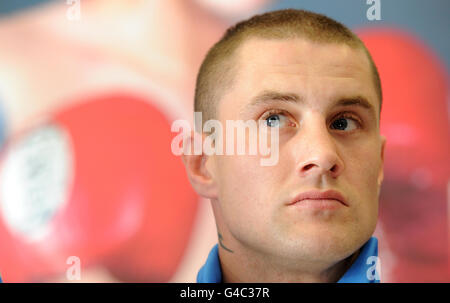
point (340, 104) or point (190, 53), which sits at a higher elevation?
point (190, 53)

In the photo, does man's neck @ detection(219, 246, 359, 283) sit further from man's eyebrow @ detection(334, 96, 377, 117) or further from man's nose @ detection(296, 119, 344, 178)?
man's eyebrow @ detection(334, 96, 377, 117)

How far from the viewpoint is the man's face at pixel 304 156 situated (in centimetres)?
138

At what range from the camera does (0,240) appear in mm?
2223

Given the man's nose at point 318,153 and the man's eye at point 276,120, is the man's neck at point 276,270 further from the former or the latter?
the man's eye at point 276,120

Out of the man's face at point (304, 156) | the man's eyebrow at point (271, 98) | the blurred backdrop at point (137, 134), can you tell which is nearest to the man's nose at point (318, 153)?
the man's face at point (304, 156)

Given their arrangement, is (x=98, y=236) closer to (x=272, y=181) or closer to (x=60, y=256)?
(x=60, y=256)

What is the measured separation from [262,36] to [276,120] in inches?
12.8

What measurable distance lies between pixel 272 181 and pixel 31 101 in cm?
147

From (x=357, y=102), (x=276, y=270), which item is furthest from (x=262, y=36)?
(x=276, y=270)

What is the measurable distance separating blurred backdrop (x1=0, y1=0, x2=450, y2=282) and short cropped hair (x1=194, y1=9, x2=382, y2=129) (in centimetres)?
50

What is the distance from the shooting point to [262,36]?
1596mm
